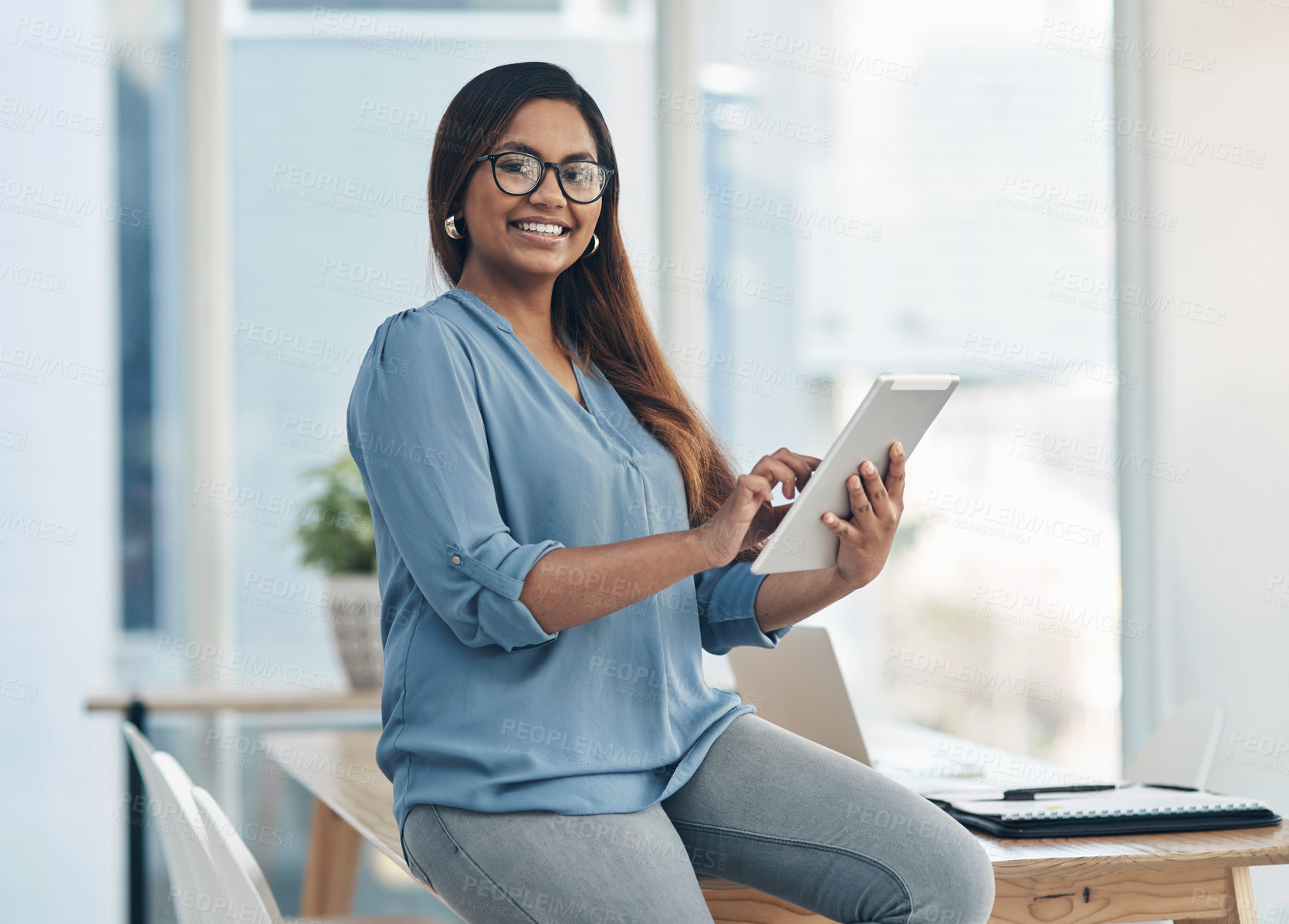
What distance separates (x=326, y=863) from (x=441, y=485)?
1908mm

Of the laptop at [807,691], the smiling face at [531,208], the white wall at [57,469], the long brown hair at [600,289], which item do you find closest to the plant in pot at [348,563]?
the white wall at [57,469]

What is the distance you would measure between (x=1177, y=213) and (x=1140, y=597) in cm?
86

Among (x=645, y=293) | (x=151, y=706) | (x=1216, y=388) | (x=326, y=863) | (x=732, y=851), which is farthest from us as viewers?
(x=645, y=293)

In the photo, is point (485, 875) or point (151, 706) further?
point (151, 706)

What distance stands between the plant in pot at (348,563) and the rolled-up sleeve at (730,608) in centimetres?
172

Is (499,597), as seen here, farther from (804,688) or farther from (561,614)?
(804,688)

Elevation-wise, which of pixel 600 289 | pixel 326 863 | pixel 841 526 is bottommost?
pixel 326 863

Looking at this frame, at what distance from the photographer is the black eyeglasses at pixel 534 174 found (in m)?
1.28

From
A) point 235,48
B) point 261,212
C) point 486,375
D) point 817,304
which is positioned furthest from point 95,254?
point 486,375

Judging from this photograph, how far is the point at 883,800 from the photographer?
45.9 inches

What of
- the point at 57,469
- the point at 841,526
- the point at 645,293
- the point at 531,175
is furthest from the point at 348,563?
the point at 841,526

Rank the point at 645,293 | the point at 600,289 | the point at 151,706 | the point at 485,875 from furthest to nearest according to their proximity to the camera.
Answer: the point at 645,293, the point at 151,706, the point at 600,289, the point at 485,875

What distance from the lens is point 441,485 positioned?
1.11 m

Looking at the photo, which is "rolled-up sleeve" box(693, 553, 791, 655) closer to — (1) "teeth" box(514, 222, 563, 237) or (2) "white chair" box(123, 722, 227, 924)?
(1) "teeth" box(514, 222, 563, 237)
